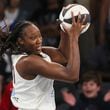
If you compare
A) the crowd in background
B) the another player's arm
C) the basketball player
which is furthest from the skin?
the crowd in background

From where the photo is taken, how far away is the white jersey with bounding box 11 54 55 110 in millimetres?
4637

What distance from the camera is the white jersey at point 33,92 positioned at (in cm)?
464

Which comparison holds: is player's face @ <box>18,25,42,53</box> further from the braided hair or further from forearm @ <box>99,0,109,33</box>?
forearm @ <box>99,0,109,33</box>

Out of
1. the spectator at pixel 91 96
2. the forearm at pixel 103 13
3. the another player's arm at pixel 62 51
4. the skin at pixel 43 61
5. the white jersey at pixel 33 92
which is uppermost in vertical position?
the skin at pixel 43 61

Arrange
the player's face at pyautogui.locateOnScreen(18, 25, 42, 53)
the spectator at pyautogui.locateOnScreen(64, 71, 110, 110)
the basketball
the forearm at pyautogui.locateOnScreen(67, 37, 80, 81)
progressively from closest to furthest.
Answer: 1. the forearm at pyautogui.locateOnScreen(67, 37, 80, 81)
2. the player's face at pyautogui.locateOnScreen(18, 25, 42, 53)
3. the basketball
4. the spectator at pyautogui.locateOnScreen(64, 71, 110, 110)

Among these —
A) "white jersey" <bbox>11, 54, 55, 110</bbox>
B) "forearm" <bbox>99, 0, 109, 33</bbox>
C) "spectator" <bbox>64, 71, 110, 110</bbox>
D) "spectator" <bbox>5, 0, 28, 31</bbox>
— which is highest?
"white jersey" <bbox>11, 54, 55, 110</bbox>

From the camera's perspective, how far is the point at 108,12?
27.4ft

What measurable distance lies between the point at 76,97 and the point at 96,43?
161cm

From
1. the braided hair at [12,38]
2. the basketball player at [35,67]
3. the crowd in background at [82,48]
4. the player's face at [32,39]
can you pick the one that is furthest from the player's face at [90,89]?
the player's face at [32,39]

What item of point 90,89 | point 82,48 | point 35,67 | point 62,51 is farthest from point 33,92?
point 82,48

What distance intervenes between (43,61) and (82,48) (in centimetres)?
353

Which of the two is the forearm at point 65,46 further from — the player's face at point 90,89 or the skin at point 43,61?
the player's face at point 90,89

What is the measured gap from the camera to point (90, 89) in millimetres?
6742

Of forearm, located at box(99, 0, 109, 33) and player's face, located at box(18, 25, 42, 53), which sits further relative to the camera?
forearm, located at box(99, 0, 109, 33)
